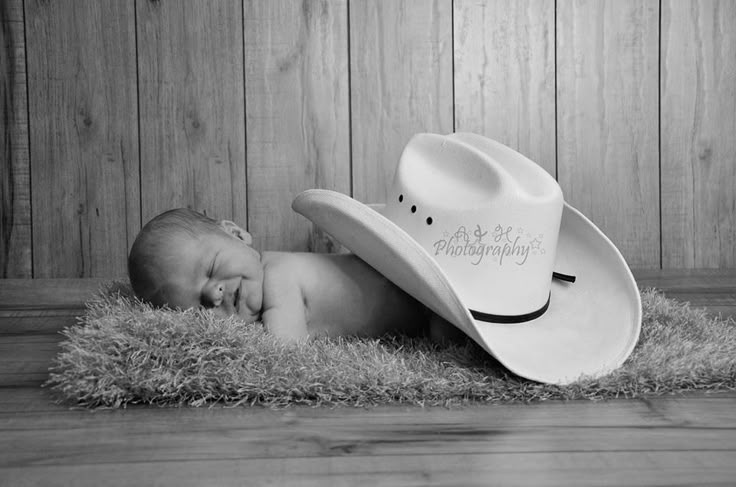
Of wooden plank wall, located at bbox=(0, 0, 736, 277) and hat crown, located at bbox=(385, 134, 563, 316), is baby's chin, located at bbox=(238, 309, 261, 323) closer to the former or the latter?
hat crown, located at bbox=(385, 134, 563, 316)

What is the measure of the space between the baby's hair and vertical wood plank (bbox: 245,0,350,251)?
0.75 meters

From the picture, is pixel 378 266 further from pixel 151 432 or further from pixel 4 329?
pixel 4 329

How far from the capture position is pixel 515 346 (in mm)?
1143

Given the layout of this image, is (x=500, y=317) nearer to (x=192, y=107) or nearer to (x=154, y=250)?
(x=154, y=250)

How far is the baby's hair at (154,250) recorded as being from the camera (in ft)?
3.99

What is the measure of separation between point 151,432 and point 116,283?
2.25ft

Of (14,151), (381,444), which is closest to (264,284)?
(381,444)

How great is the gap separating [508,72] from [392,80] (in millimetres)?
320

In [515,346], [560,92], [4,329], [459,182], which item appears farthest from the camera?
[560,92]

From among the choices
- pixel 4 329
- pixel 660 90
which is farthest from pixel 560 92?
pixel 4 329

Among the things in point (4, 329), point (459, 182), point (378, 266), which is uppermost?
point (459, 182)

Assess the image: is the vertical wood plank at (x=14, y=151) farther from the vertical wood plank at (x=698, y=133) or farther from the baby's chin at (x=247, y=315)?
the vertical wood plank at (x=698, y=133)

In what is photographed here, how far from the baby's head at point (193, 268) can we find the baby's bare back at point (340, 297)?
5 cm

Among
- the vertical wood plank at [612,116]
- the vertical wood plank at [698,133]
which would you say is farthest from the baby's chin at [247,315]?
the vertical wood plank at [698,133]
